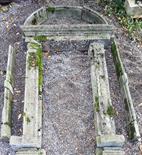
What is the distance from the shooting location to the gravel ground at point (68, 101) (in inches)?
236

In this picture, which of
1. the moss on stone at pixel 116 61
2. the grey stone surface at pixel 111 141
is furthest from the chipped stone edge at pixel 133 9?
the grey stone surface at pixel 111 141

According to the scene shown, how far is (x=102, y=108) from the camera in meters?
6.07

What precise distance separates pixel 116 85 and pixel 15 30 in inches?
126

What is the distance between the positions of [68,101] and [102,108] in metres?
0.90

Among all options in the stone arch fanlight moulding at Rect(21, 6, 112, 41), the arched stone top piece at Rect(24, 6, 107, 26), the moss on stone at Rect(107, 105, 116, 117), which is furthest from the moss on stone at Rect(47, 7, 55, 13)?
the moss on stone at Rect(107, 105, 116, 117)

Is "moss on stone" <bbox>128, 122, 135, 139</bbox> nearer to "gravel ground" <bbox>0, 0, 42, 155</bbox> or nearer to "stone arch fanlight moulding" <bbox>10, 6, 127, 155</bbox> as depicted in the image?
"stone arch fanlight moulding" <bbox>10, 6, 127, 155</bbox>

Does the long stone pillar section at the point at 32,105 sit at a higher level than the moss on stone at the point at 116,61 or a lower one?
lower

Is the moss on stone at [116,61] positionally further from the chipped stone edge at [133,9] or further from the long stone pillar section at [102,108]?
the chipped stone edge at [133,9]

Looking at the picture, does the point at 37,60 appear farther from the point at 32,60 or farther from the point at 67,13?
the point at 67,13

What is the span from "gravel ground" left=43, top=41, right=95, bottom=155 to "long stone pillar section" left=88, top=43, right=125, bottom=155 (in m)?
0.28

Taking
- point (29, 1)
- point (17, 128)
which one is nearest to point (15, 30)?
point (29, 1)

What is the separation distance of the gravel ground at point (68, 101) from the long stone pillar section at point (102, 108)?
284 mm

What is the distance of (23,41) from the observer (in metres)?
7.78

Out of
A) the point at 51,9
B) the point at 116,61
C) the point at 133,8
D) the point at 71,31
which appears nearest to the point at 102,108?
the point at 116,61
